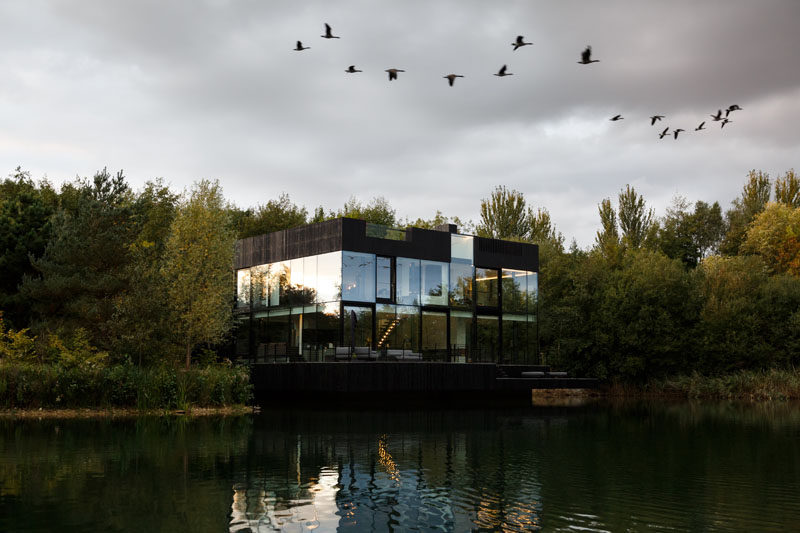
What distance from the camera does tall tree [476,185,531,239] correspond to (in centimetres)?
7219

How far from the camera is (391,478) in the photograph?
13578 millimetres

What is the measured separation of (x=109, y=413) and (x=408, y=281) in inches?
623

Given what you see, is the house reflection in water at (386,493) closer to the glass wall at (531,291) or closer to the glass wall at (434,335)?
the glass wall at (434,335)

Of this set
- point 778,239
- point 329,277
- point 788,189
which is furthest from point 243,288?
point 788,189

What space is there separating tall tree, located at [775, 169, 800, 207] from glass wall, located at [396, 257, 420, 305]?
47687mm

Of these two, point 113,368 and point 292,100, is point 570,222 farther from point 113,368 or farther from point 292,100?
point 113,368

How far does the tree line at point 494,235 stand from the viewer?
104ft

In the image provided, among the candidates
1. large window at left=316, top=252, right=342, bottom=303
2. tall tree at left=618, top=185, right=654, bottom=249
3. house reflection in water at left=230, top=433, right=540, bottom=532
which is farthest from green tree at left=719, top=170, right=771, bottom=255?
house reflection in water at left=230, top=433, right=540, bottom=532

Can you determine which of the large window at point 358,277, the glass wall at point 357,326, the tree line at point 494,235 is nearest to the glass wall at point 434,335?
the glass wall at point 357,326

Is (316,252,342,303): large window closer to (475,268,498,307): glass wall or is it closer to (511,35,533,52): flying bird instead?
(475,268,498,307): glass wall

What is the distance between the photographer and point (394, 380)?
112ft

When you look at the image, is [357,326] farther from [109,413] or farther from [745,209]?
[745,209]

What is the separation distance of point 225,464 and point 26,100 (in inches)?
1067

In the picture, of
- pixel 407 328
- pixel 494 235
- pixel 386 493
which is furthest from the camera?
pixel 494 235
